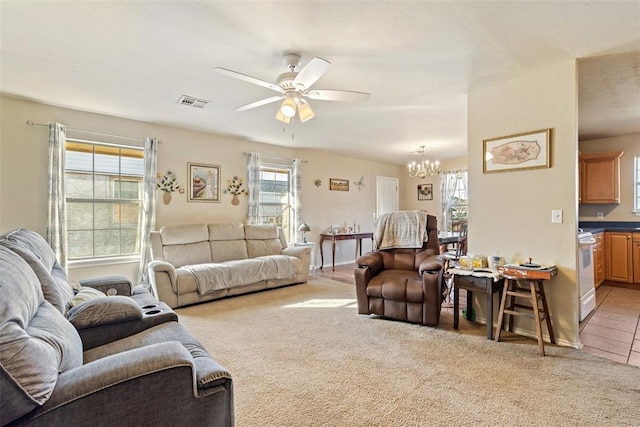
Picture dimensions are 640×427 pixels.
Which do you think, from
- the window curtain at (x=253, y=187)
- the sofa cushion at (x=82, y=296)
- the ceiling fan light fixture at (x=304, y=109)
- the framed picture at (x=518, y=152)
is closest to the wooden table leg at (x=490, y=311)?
the framed picture at (x=518, y=152)

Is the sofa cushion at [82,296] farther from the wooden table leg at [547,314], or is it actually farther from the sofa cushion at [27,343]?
the wooden table leg at [547,314]

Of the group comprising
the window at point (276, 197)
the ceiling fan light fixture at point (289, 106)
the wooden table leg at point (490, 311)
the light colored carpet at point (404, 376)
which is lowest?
the light colored carpet at point (404, 376)

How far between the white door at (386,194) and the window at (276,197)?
2679 millimetres

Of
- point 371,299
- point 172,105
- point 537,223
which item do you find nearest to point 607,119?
point 537,223

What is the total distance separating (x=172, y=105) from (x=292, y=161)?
2.67 metres

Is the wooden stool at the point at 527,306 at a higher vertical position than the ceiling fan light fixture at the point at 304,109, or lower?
lower

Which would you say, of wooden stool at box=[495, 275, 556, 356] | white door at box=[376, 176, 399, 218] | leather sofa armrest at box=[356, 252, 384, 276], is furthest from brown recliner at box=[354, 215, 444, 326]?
white door at box=[376, 176, 399, 218]

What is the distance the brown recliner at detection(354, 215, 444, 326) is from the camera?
305 cm

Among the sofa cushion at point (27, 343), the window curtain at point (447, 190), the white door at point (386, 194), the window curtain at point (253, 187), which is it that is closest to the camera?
the sofa cushion at point (27, 343)

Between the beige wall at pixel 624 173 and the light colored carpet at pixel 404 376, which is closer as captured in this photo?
the light colored carpet at pixel 404 376

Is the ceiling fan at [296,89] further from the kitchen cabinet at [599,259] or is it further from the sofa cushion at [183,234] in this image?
the kitchen cabinet at [599,259]

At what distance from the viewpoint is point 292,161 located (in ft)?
19.9

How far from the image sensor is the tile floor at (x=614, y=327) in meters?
2.54

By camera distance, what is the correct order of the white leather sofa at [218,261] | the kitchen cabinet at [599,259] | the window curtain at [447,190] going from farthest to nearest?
the window curtain at [447,190], the kitchen cabinet at [599,259], the white leather sofa at [218,261]
